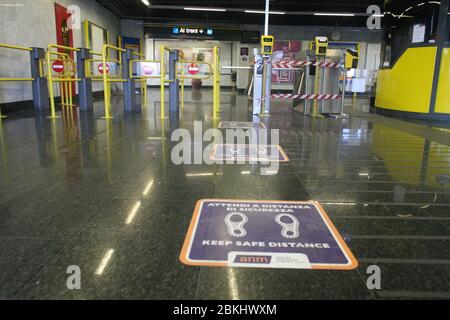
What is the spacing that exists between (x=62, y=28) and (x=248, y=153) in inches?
308

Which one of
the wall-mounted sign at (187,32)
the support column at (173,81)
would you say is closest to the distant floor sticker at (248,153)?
the support column at (173,81)

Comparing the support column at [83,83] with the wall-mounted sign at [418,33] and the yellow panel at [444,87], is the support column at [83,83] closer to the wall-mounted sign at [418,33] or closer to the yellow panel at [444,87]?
the wall-mounted sign at [418,33]

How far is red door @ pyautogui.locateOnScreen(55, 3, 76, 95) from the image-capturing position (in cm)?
884

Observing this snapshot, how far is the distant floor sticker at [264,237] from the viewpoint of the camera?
5.00 ft

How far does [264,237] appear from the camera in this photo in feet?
5.66

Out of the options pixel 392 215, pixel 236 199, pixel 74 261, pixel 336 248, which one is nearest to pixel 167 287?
pixel 74 261

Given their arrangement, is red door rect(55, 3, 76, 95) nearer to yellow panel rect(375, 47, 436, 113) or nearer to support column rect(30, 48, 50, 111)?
support column rect(30, 48, 50, 111)

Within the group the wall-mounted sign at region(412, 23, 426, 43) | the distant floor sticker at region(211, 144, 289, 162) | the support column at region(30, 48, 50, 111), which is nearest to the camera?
the distant floor sticker at region(211, 144, 289, 162)

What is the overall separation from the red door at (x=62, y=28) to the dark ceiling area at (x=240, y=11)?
3110 mm

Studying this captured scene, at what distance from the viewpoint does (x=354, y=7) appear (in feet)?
42.8

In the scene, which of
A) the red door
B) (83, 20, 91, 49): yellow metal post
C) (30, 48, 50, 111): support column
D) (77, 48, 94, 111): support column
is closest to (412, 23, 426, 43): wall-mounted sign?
(77, 48, 94, 111): support column

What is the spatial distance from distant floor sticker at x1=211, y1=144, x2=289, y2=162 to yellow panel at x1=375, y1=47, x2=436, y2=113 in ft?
15.3

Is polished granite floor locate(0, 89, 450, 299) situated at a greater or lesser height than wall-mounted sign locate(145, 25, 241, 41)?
lesser

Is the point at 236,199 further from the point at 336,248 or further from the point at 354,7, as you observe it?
the point at 354,7
